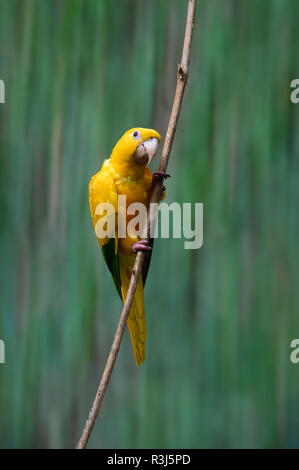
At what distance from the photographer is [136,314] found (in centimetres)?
97

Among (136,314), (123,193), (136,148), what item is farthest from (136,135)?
(136,314)

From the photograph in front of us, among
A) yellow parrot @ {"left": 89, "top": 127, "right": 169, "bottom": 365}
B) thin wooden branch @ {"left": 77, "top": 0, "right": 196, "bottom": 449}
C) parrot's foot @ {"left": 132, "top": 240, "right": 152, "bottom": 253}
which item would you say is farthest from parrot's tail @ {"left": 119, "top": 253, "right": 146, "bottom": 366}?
thin wooden branch @ {"left": 77, "top": 0, "right": 196, "bottom": 449}

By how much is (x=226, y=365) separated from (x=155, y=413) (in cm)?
22

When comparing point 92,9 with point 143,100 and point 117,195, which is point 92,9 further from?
point 117,195

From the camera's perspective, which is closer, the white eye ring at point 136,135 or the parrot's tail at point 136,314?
the white eye ring at point 136,135

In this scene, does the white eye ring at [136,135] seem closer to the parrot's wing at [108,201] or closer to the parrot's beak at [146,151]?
the parrot's beak at [146,151]

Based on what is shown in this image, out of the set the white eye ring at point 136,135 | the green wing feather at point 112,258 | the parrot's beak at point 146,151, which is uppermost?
the white eye ring at point 136,135

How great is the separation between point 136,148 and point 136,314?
320mm

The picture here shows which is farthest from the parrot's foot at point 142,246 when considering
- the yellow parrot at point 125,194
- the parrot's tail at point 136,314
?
the parrot's tail at point 136,314

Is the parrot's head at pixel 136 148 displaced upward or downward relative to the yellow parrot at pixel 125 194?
upward

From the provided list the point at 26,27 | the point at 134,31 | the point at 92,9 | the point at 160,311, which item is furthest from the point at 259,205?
the point at 26,27

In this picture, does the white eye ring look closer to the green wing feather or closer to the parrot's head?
the parrot's head

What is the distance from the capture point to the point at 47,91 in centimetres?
141

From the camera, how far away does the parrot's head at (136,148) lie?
0.79m
